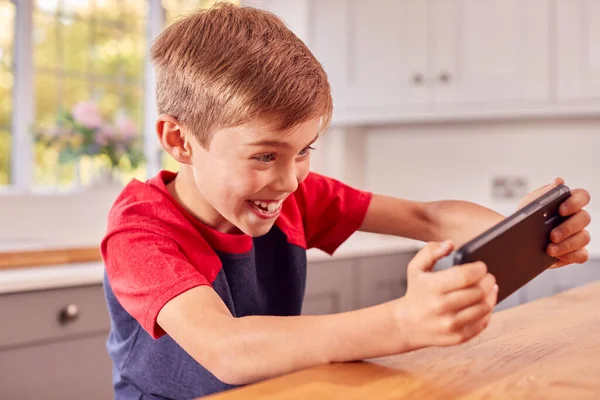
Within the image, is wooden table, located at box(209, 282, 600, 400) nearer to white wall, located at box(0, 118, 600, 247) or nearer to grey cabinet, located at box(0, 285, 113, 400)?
grey cabinet, located at box(0, 285, 113, 400)

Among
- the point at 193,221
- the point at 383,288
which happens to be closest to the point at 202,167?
the point at 193,221

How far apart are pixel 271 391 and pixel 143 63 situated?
306cm

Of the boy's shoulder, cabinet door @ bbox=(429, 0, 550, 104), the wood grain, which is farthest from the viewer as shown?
cabinet door @ bbox=(429, 0, 550, 104)

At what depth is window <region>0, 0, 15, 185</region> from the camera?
2.95 meters

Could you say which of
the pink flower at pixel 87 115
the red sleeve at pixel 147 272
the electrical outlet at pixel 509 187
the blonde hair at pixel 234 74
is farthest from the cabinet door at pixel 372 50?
the red sleeve at pixel 147 272

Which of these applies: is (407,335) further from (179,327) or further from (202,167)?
(202,167)

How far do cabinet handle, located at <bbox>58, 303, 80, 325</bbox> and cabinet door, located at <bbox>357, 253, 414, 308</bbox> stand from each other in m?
1.23

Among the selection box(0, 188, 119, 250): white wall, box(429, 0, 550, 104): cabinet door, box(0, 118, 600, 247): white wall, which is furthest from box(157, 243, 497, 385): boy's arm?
box(429, 0, 550, 104): cabinet door

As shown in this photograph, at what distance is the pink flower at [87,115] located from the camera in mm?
2873

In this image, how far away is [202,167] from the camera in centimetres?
93

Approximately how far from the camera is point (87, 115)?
2.88 metres

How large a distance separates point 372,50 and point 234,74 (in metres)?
2.49

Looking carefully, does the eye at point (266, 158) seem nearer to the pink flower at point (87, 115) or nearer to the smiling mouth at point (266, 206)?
the smiling mouth at point (266, 206)

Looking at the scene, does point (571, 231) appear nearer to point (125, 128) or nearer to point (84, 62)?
point (125, 128)
